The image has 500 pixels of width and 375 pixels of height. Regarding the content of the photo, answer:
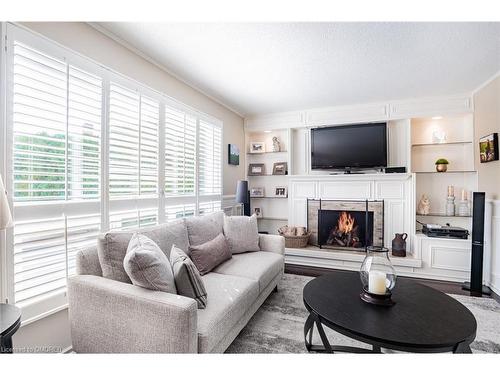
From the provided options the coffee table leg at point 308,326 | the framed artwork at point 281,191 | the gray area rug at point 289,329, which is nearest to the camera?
the coffee table leg at point 308,326

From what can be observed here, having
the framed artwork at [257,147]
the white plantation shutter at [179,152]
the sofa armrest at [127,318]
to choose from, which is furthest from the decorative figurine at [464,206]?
the sofa armrest at [127,318]

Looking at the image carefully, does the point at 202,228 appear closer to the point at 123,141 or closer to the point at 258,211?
the point at 123,141

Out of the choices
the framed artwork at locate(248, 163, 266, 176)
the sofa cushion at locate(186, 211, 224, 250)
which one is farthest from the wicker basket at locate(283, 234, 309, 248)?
the sofa cushion at locate(186, 211, 224, 250)

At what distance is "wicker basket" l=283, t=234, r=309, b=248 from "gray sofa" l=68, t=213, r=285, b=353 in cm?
212

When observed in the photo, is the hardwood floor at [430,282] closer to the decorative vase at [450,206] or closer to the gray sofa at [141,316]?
the decorative vase at [450,206]

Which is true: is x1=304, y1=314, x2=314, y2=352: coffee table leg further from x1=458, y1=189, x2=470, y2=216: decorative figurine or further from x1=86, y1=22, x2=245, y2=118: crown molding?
x1=458, y1=189, x2=470, y2=216: decorative figurine

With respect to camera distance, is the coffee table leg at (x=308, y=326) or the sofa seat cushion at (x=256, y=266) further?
the sofa seat cushion at (x=256, y=266)

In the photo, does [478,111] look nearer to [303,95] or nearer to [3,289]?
[303,95]

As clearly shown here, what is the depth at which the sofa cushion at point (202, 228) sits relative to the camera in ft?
7.91

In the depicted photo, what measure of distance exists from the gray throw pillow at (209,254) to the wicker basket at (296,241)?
1621mm

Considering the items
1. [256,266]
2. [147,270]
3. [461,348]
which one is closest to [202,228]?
[256,266]

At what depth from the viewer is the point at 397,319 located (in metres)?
1.38

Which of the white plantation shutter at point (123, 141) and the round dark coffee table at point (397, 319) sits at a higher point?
the white plantation shutter at point (123, 141)
